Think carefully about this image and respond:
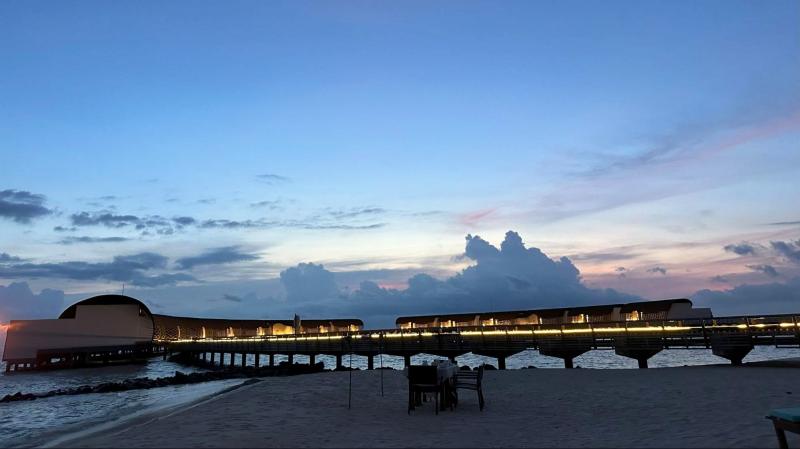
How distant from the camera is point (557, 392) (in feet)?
52.7

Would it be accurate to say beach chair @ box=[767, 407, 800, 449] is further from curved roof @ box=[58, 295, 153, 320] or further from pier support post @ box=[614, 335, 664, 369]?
curved roof @ box=[58, 295, 153, 320]

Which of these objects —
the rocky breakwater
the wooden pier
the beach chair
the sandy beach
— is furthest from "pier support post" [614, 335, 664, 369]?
Result: the rocky breakwater

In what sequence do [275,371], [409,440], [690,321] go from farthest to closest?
[275,371] < [690,321] < [409,440]

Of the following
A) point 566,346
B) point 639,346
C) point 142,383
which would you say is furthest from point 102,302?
point 639,346

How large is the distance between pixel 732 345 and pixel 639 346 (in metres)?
4.22

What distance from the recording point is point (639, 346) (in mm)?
25641

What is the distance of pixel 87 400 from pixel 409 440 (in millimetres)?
24661

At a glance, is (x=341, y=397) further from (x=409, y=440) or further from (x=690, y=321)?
(x=690, y=321)

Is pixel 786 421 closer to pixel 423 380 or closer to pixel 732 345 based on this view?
pixel 423 380

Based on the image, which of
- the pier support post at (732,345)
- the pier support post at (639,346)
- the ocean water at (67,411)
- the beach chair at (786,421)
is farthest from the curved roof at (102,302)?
the beach chair at (786,421)

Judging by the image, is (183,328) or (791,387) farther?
(183,328)

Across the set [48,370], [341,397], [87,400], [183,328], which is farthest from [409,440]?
[183,328]

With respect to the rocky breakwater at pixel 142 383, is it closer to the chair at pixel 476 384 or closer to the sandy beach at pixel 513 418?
the sandy beach at pixel 513 418

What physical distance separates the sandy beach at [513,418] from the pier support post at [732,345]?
4917 mm
